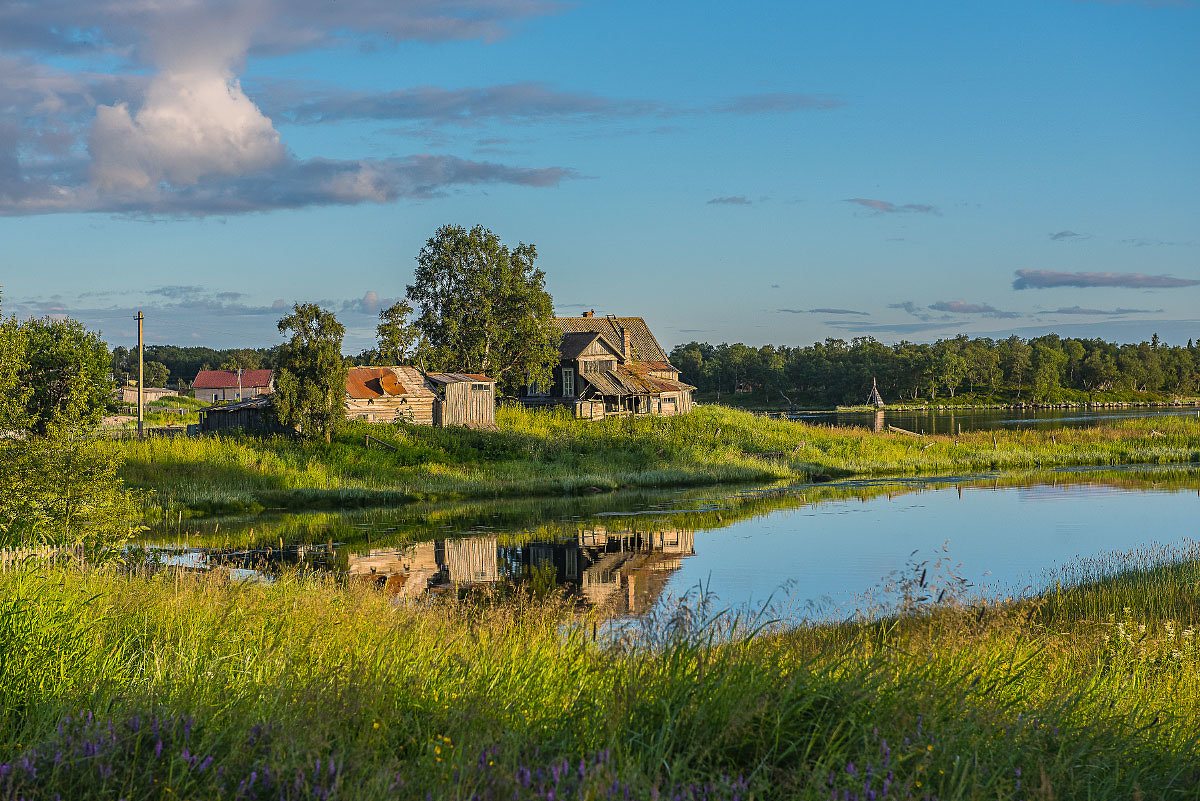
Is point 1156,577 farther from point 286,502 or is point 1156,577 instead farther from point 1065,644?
point 286,502

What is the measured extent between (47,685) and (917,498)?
34.9m

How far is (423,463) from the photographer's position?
39.1 m

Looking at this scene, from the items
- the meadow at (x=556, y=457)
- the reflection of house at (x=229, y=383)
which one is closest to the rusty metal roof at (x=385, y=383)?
the meadow at (x=556, y=457)

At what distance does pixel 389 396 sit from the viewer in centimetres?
4572

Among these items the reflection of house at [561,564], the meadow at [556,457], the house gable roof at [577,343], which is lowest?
the reflection of house at [561,564]

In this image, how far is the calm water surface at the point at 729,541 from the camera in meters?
20.0

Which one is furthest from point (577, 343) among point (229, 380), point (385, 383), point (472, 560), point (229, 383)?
point (229, 380)

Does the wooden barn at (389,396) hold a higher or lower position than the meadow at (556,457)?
higher

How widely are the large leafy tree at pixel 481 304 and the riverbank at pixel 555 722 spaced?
50.2 metres

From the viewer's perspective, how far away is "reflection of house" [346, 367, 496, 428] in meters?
44.8

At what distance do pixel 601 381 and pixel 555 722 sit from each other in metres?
59.0

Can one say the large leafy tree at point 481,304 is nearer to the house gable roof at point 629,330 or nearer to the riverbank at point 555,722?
the house gable roof at point 629,330

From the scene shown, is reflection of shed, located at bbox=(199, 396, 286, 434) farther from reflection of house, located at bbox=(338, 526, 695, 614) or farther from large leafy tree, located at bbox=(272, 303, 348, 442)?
reflection of house, located at bbox=(338, 526, 695, 614)

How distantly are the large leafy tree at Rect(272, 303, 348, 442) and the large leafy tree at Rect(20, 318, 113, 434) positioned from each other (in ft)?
62.6
